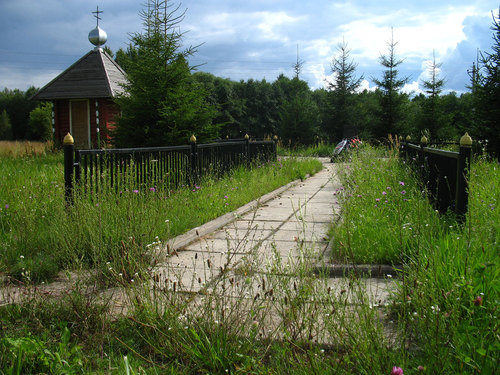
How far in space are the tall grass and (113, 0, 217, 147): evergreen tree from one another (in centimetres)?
491

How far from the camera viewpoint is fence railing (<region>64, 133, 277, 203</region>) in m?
5.28

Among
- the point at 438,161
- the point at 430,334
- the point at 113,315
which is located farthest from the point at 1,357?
the point at 438,161

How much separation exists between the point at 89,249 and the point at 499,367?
12.1 feet

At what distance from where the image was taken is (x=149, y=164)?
23.6 feet

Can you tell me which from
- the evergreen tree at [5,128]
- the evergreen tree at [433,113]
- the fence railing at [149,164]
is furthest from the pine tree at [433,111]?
the evergreen tree at [5,128]

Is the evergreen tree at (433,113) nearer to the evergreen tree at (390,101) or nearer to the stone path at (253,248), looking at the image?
the evergreen tree at (390,101)

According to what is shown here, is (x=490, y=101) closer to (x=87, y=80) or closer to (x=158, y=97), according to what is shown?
(x=158, y=97)

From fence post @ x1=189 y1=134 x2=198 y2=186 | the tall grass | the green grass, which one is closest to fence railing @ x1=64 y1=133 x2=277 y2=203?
fence post @ x1=189 y1=134 x2=198 y2=186

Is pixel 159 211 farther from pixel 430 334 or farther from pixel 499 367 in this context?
pixel 499 367

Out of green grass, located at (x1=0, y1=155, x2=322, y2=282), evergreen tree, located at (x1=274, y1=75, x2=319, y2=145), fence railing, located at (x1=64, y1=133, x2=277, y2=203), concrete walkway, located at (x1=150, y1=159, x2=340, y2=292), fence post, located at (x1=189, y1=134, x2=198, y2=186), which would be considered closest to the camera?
concrete walkway, located at (x1=150, y1=159, x2=340, y2=292)

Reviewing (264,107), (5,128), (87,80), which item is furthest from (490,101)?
(5,128)

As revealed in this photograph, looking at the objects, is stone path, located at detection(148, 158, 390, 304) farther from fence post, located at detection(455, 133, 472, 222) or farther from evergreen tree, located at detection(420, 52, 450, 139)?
evergreen tree, located at detection(420, 52, 450, 139)

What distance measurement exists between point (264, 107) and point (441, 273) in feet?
179

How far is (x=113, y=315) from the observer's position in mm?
3090
